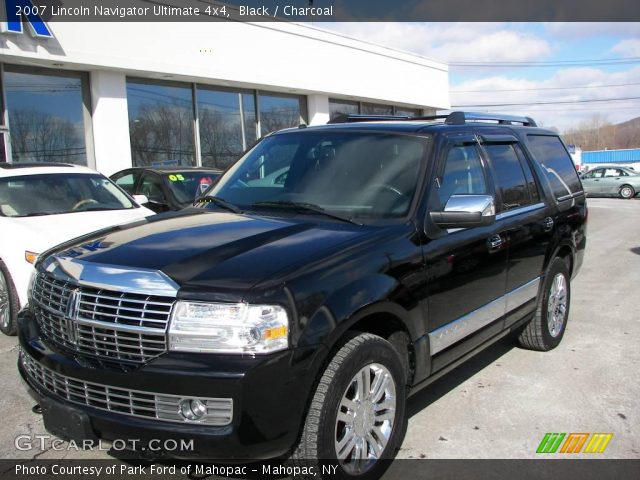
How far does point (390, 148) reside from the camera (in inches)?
152

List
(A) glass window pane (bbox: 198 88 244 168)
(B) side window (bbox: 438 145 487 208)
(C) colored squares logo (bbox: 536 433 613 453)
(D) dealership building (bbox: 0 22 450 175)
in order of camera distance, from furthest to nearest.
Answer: (A) glass window pane (bbox: 198 88 244 168) < (D) dealership building (bbox: 0 22 450 175) < (B) side window (bbox: 438 145 487 208) < (C) colored squares logo (bbox: 536 433 613 453)

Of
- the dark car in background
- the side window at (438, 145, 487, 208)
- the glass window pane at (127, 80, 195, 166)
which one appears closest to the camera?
the side window at (438, 145, 487, 208)

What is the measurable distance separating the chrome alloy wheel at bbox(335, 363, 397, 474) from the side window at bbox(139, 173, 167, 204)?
651 cm

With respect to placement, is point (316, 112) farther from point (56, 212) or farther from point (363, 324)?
point (363, 324)

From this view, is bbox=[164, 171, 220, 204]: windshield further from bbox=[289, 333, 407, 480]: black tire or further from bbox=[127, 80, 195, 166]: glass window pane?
bbox=[289, 333, 407, 480]: black tire

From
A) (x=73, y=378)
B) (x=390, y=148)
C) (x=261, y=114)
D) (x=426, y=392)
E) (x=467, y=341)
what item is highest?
(x=261, y=114)

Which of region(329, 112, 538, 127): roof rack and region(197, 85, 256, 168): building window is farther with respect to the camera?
region(197, 85, 256, 168): building window

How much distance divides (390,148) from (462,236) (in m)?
0.75

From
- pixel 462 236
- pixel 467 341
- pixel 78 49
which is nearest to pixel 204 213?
pixel 462 236

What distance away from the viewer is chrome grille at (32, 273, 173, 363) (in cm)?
254

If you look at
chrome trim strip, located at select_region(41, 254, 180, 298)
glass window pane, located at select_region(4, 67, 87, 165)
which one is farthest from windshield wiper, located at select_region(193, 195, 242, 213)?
glass window pane, located at select_region(4, 67, 87, 165)

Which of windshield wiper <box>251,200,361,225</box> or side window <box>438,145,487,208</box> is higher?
side window <box>438,145,487,208</box>

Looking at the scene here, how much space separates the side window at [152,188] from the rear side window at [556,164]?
220 inches

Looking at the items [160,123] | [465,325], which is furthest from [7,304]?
[160,123]
